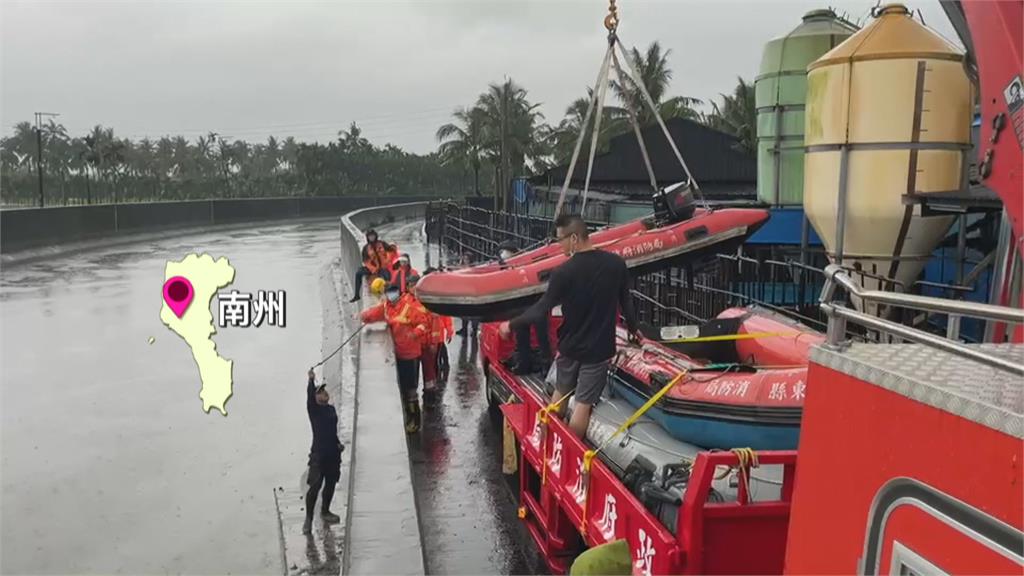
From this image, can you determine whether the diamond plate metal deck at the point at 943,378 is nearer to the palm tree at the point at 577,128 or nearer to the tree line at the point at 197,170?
the palm tree at the point at 577,128

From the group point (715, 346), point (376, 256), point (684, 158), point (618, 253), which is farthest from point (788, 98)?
point (684, 158)

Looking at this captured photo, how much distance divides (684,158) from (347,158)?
51566mm

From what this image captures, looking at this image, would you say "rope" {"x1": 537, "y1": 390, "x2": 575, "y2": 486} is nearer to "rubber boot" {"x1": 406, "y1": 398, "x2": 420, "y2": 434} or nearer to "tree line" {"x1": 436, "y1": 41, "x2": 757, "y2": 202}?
"rubber boot" {"x1": 406, "y1": 398, "x2": 420, "y2": 434}

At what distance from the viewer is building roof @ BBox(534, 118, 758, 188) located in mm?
30953

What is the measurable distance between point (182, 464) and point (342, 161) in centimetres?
6981

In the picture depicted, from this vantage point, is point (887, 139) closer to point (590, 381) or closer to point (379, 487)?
point (590, 381)

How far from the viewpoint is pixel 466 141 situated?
51.0 metres

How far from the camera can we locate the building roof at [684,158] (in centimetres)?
3095

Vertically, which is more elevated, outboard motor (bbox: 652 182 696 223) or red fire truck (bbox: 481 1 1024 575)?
outboard motor (bbox: 652 182 696 223)

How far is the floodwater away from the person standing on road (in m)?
0.48

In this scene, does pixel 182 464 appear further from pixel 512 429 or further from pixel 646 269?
pixel 646 269

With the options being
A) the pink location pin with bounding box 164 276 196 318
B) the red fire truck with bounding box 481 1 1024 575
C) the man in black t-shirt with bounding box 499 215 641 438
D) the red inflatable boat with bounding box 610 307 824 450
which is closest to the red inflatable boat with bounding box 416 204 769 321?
the red inflatable boat with bounding box 610 307 824 450

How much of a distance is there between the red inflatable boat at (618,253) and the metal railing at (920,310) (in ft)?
17.2

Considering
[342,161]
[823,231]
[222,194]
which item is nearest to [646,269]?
[823,231]
